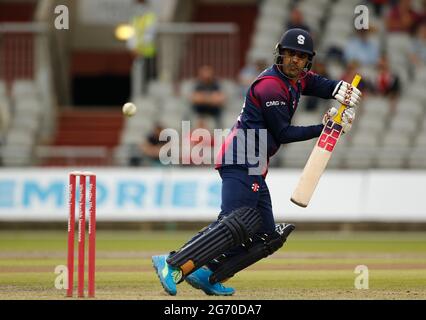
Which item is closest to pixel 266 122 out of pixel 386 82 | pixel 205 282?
pixel 205 282

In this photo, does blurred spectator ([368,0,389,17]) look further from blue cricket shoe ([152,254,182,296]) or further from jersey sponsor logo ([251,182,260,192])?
blue cricket shoe ([152,254,182,296])

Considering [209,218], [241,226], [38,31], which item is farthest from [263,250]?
[38,31]

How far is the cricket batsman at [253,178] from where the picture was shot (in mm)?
9734

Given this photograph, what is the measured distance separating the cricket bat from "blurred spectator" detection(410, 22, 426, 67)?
40.1 ft

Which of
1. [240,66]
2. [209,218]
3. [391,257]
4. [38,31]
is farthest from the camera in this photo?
[240,66]

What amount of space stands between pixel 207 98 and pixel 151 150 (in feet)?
4.88

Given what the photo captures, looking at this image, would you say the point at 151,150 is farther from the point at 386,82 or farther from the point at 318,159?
the point at 318,159

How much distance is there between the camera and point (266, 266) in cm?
1387

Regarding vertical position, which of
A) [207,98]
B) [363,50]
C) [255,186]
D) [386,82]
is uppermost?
[363,50]

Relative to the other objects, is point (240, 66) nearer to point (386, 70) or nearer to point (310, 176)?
point (386, 70)

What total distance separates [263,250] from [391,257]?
511 centimetres

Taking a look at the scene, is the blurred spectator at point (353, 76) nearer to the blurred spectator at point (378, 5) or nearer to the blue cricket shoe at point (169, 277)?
the blurred spectator at point (378, 5)

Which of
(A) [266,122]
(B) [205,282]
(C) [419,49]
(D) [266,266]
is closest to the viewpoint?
→ (A) [266,122]
